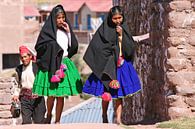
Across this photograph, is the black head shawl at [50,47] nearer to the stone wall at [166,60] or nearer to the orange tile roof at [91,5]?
the stone wall at [166,60]

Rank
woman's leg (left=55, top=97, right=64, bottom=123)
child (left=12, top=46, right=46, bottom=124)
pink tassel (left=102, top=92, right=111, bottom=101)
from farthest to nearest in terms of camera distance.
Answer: child (left=12, top=46, right=46, bottom=124) < woman's leg (left=55, top=97, right=64, bottom=123) < pink tassel (left=102, top=92, right=111, bottom=101)

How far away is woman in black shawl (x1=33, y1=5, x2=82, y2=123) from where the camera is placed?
7.61 m

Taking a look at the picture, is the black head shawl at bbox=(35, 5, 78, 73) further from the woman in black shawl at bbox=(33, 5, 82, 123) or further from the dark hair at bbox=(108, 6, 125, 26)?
the dark hair at bbox=(108, 6, 125, 26)

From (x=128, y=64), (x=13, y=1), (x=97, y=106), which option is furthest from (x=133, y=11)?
(x=13, y=1)

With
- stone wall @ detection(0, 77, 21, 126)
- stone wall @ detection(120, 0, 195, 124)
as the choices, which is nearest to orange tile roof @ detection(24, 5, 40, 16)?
stone wall @ detection(120, 0, 195, 124)

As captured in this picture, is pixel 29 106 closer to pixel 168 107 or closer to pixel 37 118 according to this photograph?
pixel 37 118

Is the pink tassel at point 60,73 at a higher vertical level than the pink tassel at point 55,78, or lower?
higher

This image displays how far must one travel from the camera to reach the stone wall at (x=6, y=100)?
922cm

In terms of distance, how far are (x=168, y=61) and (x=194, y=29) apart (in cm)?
59

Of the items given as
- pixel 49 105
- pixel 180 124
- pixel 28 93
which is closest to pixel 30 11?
pixel 28 93

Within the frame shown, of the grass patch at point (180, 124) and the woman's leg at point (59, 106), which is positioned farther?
the woman's leg at point (59, 106)

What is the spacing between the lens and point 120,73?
7.71 metres

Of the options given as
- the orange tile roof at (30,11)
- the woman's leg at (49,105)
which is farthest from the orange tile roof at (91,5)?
the woman's leg at (49,105)

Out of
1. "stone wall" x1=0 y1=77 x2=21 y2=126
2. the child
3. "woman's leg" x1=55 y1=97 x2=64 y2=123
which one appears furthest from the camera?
"stone wall" x1=0 y1=77 x2=21 y2=126
